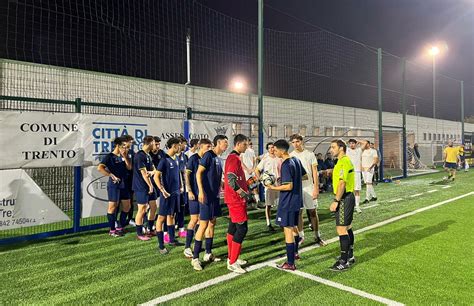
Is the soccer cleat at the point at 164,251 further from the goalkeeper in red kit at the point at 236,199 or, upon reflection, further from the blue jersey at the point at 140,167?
the goalkeeper in red kit at the point at 236,199

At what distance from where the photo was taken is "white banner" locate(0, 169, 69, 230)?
6195 mm

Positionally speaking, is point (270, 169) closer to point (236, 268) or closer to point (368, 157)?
point (236, 268)

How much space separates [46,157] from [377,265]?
21.1ft

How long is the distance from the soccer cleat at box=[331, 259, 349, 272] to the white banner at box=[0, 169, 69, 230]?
5.59 meters

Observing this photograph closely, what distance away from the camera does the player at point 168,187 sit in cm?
588

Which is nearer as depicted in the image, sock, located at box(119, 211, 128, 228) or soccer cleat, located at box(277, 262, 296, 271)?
soccer cleat, located at box(277, 262, 296, 271)

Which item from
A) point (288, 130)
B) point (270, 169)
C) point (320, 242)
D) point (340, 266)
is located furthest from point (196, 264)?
point (288, 130)

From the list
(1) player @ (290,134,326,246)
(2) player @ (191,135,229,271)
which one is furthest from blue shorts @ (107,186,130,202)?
(1) player @ (290,134,326,246)

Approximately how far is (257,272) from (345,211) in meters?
1.58

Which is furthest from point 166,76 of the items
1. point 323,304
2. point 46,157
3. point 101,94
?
point 323,304

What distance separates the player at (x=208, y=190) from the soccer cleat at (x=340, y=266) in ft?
6.33

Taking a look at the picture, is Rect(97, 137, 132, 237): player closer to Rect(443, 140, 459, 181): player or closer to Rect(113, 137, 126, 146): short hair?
Rect(113, 137, 126, 146): short hair

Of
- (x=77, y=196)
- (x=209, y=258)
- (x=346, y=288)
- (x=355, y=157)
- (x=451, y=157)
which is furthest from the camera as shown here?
(x=451, y=157)

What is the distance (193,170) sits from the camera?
5.40 metres
